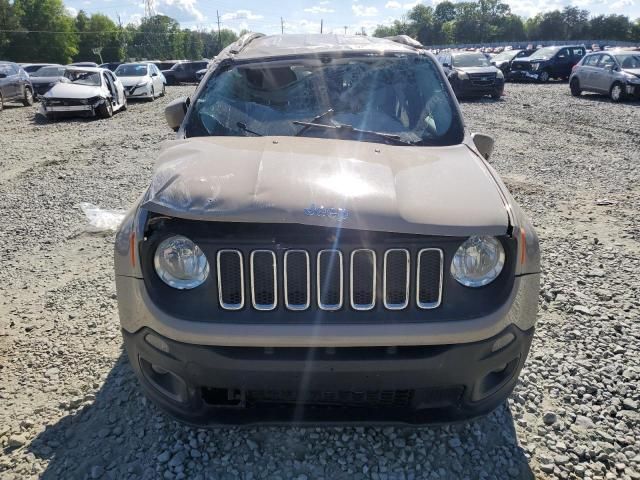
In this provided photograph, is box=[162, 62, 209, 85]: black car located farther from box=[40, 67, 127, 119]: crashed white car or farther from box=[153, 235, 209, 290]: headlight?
box=[153, 235, 209, 290]: headlight

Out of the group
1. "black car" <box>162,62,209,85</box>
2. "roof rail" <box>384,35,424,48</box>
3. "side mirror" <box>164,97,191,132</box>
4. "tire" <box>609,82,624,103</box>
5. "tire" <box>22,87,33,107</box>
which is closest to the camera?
"side mirror" <box>164,97,191,132</box>

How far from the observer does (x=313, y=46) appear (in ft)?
12.7

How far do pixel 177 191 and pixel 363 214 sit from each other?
821mm

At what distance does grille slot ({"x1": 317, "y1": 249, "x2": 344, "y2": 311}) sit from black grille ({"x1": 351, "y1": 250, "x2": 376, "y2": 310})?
54mm

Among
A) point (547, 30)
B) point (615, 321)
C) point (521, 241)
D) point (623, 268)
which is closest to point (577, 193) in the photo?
point (623, 268)

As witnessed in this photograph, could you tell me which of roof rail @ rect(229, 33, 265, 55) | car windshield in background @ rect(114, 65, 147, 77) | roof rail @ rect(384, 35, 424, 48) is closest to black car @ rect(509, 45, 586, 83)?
car windshield in background @ rect(114, 65, 147, 77)

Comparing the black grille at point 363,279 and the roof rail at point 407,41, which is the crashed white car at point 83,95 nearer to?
the roof rail at point 407,41

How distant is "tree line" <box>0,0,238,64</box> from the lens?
207ft

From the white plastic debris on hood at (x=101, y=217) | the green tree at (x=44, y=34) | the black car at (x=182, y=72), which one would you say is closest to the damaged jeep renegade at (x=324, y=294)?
the white plastic debris on hood at (x=101, y=217)

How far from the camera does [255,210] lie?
211 cm

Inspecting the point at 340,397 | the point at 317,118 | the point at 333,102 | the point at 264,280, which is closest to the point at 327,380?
the point at 340,397

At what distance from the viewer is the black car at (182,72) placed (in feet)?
110

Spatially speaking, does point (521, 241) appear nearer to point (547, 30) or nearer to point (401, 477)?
point (401, 477)

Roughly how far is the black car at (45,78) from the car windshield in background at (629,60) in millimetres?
19300
